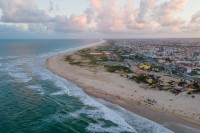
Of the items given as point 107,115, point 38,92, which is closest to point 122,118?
point 107,115

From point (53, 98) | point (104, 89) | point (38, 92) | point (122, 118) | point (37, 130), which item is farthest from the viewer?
point (104, 89)

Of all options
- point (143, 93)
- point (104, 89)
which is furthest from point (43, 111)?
point (143, 93)

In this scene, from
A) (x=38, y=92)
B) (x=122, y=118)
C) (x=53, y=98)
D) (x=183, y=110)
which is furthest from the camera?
(x=38, y=92)

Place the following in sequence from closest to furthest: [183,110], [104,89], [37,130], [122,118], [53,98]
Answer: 1. [37,130]
2. [122,118]
3. [183,110]
4. [53,98]
5. [104,89]

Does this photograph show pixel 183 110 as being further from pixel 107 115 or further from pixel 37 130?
pixel 37 130

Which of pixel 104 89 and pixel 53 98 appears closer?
pixel 53 98

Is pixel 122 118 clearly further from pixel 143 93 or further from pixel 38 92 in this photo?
pixel 38 92

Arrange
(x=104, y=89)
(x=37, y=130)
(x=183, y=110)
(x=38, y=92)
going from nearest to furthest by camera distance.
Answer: (x=37, y=130) < (x=183, y=110) < (x=38, y=92) < (x=104, y=89)

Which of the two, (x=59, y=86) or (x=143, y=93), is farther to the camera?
(x=59, y=86)
